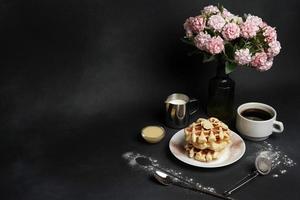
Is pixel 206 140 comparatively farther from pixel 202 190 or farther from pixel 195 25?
pixel 195 25

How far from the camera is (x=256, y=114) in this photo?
1.34 meters

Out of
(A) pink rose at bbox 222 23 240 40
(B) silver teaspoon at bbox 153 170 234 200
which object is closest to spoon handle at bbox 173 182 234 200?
(B) silver teaspoon at bbox 153 170 234 200

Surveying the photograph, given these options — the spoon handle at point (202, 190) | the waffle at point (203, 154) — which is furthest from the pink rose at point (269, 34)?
the spoon handle at point (202, 190)

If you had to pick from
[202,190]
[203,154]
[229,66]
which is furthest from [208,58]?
[202,190]

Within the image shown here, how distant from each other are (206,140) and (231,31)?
12.0 inches

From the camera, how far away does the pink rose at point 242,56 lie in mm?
1243

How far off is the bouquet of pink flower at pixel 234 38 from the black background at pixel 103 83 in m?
0.22

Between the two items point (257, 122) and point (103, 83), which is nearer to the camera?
point (257, 122)

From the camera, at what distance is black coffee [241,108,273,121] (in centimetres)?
132

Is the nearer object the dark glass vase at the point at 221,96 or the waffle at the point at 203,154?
the waffle at the point at 203,154

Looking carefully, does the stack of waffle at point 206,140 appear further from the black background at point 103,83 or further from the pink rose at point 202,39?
the pink rose at point 202,39

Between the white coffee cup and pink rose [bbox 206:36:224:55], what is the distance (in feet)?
0.66

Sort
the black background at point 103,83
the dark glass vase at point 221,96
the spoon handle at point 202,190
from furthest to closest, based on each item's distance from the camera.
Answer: the dark glass vase at point 221,96 < the black background at point 103,83 < the spoon handle at point 202,190

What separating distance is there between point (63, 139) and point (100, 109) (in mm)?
189
